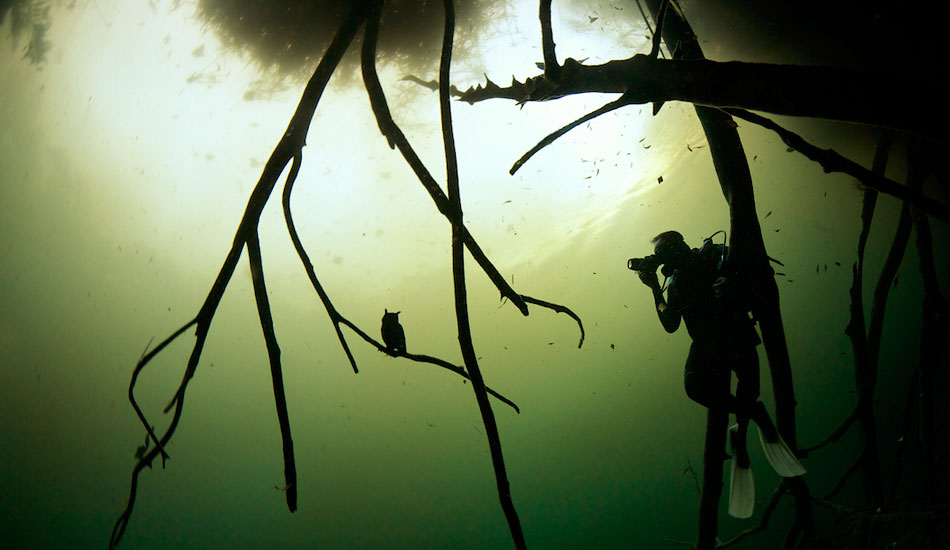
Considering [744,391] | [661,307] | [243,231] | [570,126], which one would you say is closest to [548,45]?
[570,126]

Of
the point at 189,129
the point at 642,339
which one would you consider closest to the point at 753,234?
the point at 189,129

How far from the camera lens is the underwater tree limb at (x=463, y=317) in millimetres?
799

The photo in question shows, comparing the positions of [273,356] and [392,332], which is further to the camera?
[392,332]

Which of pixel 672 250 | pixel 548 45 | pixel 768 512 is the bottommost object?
pixel 768 512

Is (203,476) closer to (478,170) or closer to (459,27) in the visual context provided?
(478,170)

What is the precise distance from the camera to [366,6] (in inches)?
43.0

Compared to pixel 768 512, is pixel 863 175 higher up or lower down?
higher up

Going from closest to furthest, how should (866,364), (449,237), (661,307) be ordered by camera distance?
1. (661,307)
2. (866,364)
3. (449,237)

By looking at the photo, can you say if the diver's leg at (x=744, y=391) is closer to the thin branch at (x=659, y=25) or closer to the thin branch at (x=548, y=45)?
the thin branch at (x=659, y=25)

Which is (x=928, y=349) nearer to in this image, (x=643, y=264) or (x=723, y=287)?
(x=723, y=287)

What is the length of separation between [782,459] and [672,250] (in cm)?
149

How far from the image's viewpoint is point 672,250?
2902 mm

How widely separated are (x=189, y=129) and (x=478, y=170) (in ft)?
17.8

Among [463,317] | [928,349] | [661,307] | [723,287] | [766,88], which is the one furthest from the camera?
[661,307]
